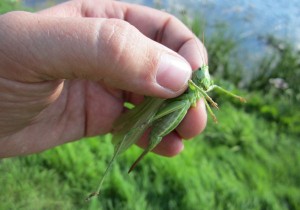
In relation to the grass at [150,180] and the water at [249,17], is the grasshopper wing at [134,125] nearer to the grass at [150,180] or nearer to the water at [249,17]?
the grass at [150,180]

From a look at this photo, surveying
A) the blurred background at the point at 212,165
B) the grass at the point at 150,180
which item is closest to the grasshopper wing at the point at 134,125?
Result: the blurred background at the point at 212,165

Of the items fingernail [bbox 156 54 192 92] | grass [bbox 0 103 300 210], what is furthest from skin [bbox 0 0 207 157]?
grass [bbox 0 103 300 210]

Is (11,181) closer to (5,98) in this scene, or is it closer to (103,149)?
(103,149)

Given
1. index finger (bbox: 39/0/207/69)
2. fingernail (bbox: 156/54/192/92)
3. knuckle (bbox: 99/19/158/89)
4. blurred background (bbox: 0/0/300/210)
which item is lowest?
blurred background (bbox: 0/0/300/210)

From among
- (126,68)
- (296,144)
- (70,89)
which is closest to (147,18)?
(70,89)

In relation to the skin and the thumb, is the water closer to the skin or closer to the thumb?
the skin

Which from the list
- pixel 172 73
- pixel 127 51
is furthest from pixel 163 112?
pixel 127 51

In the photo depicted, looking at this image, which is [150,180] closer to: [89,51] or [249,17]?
[89,51]
